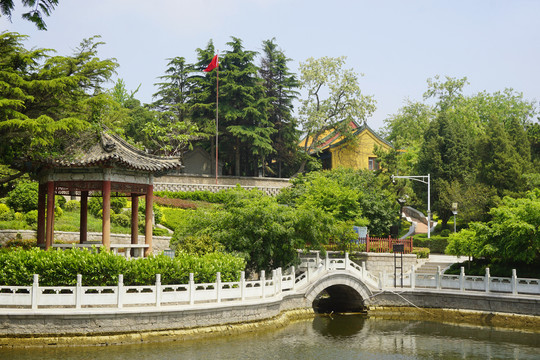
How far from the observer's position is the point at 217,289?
22594 millimetres

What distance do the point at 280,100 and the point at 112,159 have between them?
36729mm

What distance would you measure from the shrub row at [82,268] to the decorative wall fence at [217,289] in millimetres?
328

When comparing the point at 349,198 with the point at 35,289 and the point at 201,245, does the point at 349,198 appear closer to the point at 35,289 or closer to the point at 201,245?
the point at 201,245

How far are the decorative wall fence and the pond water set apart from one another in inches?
57.3

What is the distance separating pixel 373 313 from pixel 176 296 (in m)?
12.4

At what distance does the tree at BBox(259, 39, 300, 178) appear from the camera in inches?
2282

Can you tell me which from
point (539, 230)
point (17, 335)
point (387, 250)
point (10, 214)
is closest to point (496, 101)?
point (387, 250)

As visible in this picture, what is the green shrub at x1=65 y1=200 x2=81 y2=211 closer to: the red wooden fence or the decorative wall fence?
the decorative wall fence

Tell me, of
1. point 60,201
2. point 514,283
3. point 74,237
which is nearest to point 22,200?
point 60,201

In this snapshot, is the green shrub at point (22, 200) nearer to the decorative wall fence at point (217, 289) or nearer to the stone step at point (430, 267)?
the decorative wall fence at point (217, 289)

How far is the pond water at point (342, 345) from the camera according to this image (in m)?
19.3

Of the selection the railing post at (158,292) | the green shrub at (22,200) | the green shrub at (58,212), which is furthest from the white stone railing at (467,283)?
the green shrub at (22,200)

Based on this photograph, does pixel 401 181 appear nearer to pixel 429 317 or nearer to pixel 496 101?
pixel 429 317

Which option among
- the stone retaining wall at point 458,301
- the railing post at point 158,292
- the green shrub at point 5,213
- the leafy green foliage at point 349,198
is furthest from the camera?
the leafy green foliage at point 349,198
